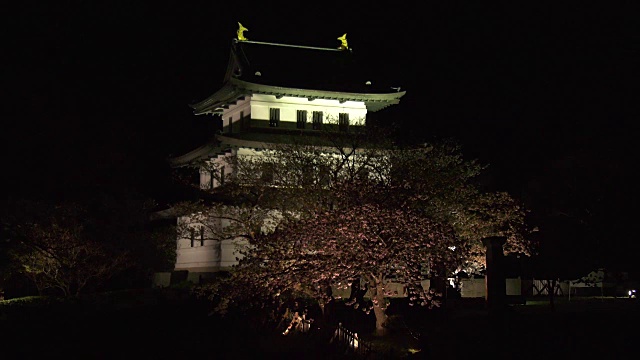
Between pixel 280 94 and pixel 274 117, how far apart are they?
1340 millimetres

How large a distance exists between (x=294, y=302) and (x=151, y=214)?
23616 millimetres

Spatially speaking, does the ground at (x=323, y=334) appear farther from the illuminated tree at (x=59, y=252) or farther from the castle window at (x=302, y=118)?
the castle window at (x=302, y=118)

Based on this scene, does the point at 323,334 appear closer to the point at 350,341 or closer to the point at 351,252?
the point at 350,341

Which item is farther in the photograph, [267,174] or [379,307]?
[267,174]

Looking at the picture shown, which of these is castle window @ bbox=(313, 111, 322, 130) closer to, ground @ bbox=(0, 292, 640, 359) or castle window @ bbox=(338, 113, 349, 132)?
castle window @ bbox=(338, 113, 349, 132)

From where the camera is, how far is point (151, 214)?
156 ft

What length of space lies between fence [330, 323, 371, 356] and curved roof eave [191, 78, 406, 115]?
22.4m

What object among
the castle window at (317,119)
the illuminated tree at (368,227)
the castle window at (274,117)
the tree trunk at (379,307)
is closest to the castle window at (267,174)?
the illuminated tree at (368,227)

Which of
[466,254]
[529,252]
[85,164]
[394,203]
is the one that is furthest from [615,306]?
[85,164]

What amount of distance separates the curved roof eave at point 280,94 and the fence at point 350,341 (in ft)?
73.3

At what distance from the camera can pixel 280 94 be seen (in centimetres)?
4428

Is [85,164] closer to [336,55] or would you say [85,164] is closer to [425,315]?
[336,55]

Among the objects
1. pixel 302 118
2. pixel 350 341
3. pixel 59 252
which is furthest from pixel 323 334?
pixel 302 118

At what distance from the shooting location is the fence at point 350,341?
842 inches
